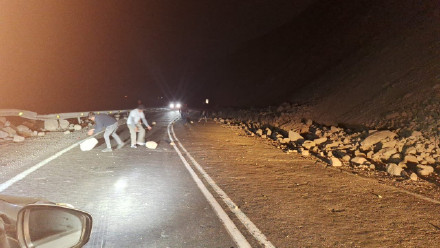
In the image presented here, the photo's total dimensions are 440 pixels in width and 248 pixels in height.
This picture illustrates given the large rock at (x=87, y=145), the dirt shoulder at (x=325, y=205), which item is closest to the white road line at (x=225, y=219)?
the dirt shoulder at (x=325, y=205)

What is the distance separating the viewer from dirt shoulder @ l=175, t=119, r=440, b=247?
→ 4.55m

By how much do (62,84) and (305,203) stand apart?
405ft

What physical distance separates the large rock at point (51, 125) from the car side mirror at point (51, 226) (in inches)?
758

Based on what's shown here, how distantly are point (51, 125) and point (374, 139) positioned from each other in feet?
57.5

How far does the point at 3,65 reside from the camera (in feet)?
335

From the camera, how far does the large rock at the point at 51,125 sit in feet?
65.1

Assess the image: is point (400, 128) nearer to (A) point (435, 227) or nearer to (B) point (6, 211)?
(A) point (435, 227)

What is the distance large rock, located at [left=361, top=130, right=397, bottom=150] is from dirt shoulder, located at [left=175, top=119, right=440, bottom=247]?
4.46 m

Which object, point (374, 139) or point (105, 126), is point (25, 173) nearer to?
point (105, 126)

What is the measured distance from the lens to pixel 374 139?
13.8 m

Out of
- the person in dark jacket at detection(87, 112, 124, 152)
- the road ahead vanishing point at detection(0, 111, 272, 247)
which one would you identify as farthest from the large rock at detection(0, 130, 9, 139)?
the road ahead vanishing point at detection(0, 111, 272, 247)

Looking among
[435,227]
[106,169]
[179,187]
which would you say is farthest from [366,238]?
[106,169]

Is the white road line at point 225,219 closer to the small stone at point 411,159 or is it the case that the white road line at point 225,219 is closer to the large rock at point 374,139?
the small stone at point 411,159

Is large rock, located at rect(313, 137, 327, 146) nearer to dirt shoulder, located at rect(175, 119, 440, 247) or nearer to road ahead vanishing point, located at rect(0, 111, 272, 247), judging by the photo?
dirt shoulder, located at rect(175, 119, 440, 247)
